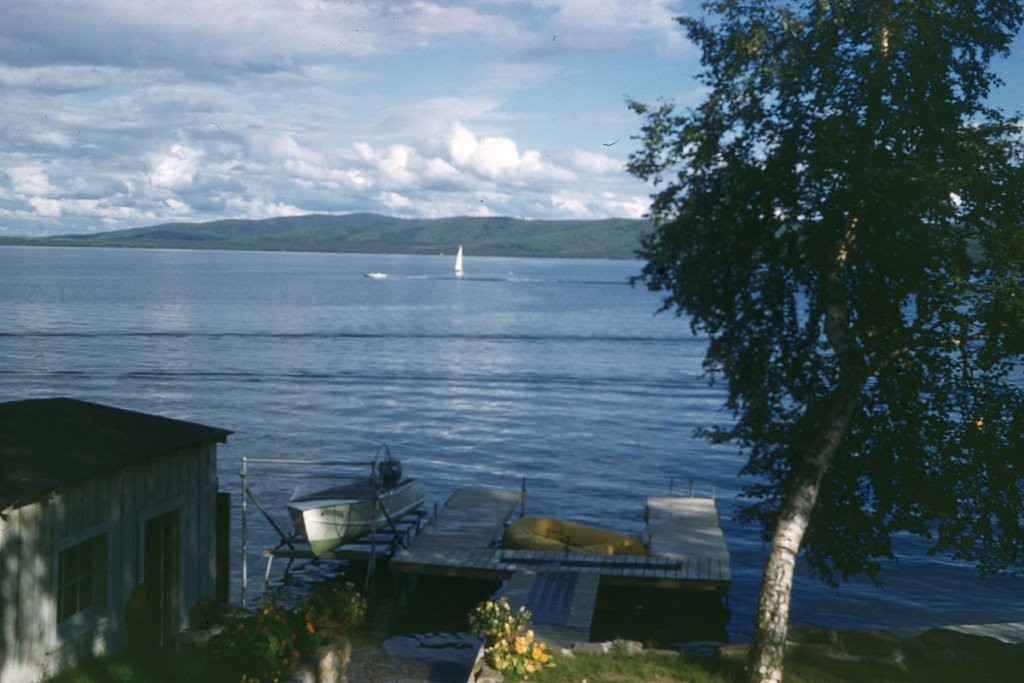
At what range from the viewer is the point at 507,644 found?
15.5 m

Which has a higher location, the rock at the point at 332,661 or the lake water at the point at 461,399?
the rock at the point at 332,661

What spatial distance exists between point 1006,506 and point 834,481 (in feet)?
8.27

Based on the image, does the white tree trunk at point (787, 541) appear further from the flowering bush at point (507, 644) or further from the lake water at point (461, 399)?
the lake water at point (461, 399)

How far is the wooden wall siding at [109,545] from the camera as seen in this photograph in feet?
42.9

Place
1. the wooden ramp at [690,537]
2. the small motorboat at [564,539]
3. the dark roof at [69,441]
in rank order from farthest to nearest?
1. the small motorboat at [564,539]
2. the wooden ramp at [690,537]
3. the dark roof at [69,441]

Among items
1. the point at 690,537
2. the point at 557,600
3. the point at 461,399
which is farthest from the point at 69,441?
the point at 461,399

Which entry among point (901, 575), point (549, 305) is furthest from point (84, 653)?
point (549, 305)

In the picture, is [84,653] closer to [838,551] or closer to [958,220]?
[838,551]

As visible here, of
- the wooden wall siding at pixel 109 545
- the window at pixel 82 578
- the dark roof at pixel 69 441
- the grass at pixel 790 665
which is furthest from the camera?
the window at pixel 82 578

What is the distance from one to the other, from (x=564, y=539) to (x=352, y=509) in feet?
21.0

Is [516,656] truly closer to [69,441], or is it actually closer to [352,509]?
[69,441]

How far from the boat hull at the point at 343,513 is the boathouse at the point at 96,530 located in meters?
8.73

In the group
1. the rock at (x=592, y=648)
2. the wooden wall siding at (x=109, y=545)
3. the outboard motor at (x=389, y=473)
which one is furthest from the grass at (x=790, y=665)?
the outboard motor at (x=389, y=473)

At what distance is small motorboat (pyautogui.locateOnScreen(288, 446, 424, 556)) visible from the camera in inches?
1104
